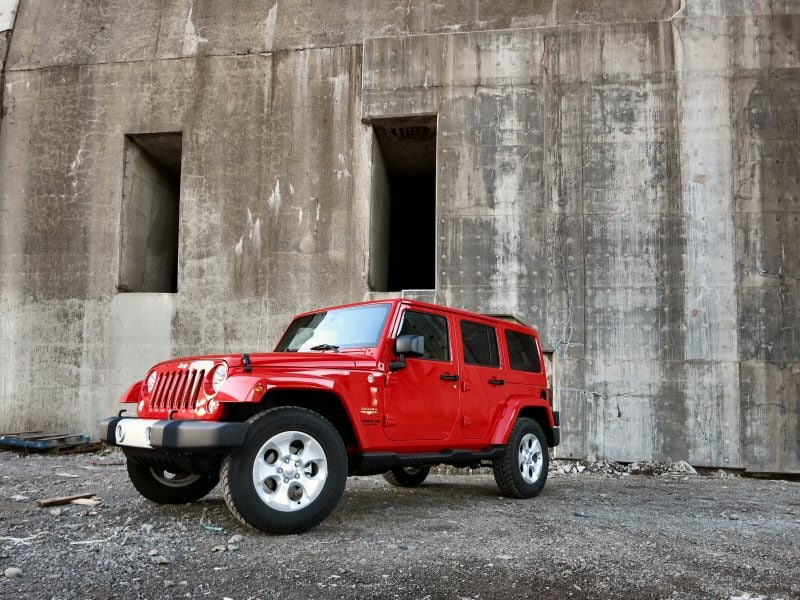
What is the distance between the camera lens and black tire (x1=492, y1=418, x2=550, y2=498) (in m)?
6.59

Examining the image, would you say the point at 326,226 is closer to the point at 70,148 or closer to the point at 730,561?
the point at 70,148

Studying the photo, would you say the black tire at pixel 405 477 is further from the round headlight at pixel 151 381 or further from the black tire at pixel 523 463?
the round headlight at pixel 151 381

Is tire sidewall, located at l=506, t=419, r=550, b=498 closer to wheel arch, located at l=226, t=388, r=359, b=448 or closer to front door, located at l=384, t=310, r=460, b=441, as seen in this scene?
front door, located at l=384, t=310, r=460, b=441

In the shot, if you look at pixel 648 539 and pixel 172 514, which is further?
pixel 172 514

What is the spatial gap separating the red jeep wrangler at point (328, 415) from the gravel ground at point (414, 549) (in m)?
0.36

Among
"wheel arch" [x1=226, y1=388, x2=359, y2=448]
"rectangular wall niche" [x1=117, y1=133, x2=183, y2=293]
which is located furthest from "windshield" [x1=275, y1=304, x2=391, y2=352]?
"rectangular wall niche" [x1=117, y1=133, x2=183, y2=293]

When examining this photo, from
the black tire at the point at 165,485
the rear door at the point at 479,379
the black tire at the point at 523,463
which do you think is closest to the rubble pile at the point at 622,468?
the black tire at the point at 523,463

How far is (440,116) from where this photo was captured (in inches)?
450

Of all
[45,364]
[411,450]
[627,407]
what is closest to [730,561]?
[411,450]

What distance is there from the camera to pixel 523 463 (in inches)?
268

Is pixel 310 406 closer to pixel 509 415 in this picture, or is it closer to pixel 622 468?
pixel 509 415

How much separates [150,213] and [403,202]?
6.11m

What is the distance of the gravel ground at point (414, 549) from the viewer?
3512 millimetres

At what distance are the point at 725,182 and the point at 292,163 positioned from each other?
24.4ft
